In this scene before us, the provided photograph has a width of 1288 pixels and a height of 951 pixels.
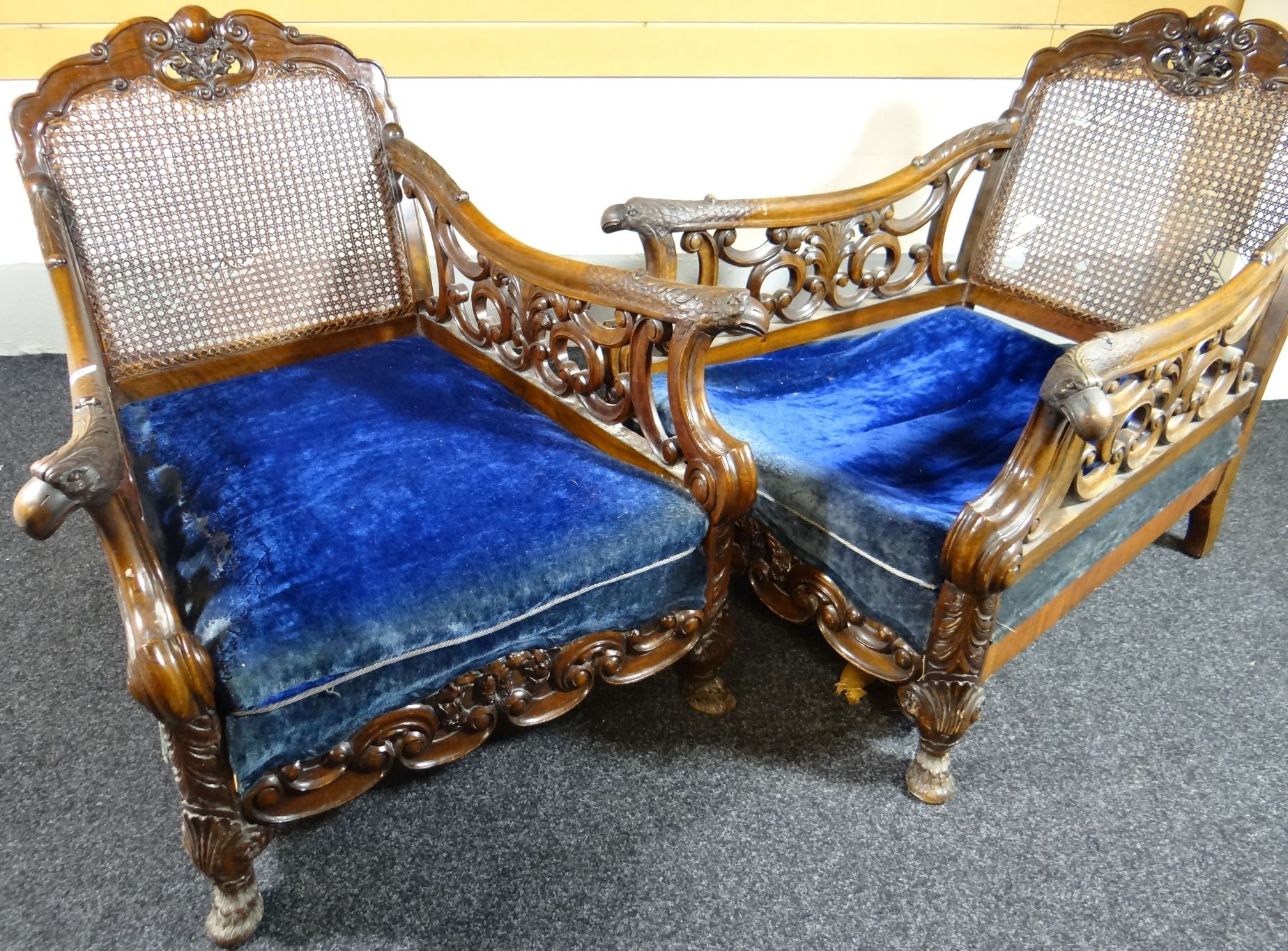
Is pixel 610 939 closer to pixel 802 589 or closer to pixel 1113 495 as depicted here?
pixel 802 589

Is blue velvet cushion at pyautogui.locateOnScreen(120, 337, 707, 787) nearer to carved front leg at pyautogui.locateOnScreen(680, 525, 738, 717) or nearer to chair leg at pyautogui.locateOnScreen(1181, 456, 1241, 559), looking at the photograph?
carved front leg at pyautogui.locateOnScreen(680, 525, 738, 717)

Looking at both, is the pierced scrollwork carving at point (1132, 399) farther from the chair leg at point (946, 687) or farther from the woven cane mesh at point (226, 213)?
the woven cane mesh at point (226, 213)

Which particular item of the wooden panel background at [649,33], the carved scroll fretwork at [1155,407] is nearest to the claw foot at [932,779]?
the carved scroll fretwork at [1155,407]

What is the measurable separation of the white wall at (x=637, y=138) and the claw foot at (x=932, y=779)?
1503 mm

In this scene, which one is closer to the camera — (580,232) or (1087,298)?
(1087,298)

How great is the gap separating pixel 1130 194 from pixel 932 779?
1.18m

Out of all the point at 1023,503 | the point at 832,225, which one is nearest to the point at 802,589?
the point at 1023,503

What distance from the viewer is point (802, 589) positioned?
5.13ft

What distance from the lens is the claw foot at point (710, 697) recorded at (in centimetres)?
166

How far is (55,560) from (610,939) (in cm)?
143

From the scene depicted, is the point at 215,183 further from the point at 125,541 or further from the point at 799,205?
the point at 799,205

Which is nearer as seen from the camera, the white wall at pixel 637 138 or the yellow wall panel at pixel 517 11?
the yellow wall panel at pixel 517 11

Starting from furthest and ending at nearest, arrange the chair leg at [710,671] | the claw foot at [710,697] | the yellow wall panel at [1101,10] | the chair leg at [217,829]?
the yellow wall panel at [1101,10] → the claw foot at [710,697] → the chair leg at [710,671] → the chair leg at [217,829]

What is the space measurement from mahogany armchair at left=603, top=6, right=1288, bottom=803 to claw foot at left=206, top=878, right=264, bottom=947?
0.90m
